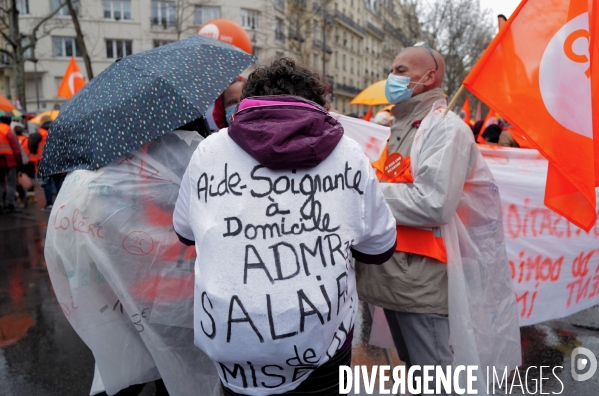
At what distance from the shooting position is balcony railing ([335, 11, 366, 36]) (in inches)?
2199

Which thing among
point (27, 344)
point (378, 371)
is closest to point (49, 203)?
point (27, 344)

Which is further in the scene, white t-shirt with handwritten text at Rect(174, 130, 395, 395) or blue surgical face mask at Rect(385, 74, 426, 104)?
blue surgical face mask at Rect(385, 74, 426, 104)

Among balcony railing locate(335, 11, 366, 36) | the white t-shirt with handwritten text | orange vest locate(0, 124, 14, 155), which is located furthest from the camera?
balcony railing locate(335, 11, 366, 36)

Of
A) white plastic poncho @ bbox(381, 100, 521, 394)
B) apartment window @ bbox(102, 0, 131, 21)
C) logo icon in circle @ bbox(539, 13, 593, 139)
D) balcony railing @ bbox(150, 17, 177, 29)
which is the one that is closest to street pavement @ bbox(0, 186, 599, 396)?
white plastic poncho @ bbox(381, 100, 521, 394)

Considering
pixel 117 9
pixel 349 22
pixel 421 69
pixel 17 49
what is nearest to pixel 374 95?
pixel 421 69

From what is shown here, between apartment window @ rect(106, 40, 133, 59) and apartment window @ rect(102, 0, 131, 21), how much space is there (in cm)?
174

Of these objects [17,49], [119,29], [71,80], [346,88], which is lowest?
[346,88]

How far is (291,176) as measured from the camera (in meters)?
1.55

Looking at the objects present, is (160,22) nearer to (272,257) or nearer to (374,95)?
(374,95)

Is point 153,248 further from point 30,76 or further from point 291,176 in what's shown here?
point 30,76

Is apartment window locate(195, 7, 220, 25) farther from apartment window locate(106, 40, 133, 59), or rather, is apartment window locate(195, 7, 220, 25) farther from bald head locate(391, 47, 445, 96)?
bald head locate(391, 47, 445, 96)

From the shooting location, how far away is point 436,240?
93.2 inches

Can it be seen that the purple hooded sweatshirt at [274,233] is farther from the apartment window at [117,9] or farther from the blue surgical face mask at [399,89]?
the apartment window at [117,9]

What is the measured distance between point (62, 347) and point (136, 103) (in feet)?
8.73
